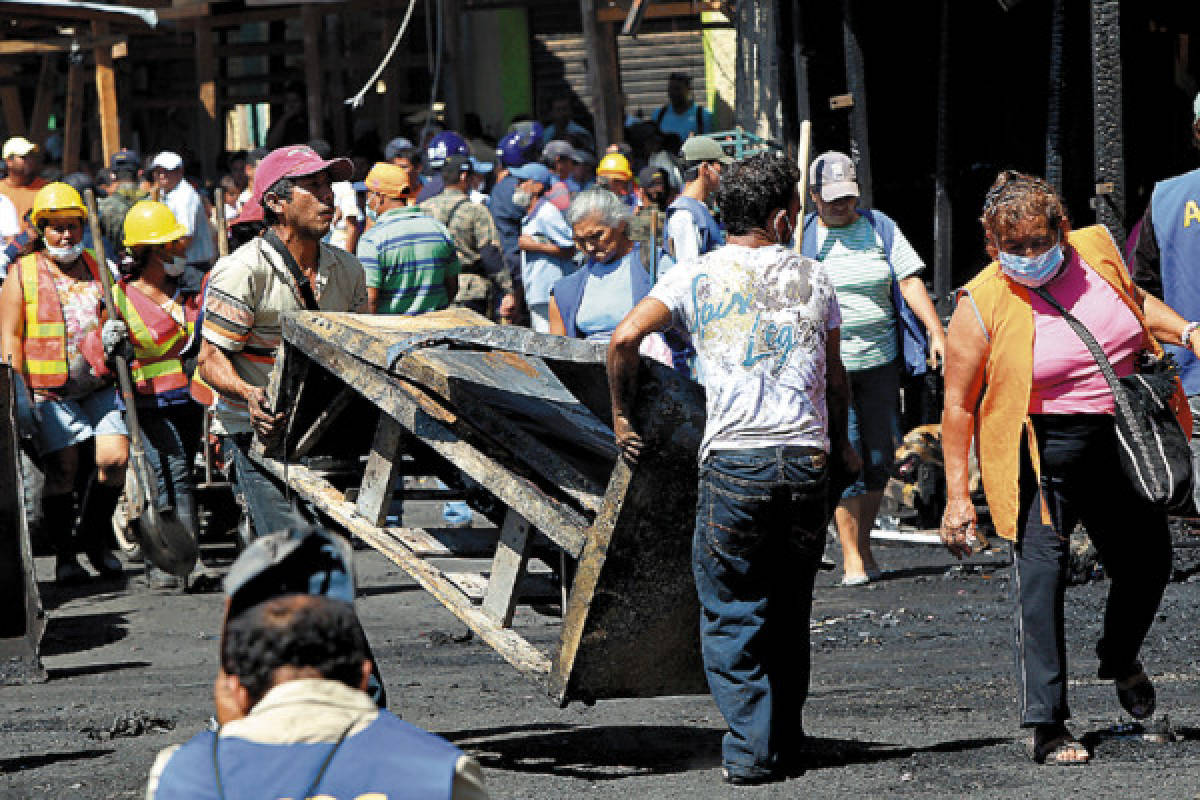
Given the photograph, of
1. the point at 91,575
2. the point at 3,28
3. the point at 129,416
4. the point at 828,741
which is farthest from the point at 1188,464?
the point at 3,28

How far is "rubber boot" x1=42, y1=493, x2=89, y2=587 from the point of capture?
10.5 m

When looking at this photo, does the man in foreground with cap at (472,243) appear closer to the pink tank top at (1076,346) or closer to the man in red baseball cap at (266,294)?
the man in red baseball cap at (266,294)

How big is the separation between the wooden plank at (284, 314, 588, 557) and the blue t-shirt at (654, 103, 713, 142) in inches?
521

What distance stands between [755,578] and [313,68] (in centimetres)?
1456

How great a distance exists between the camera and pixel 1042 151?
1295 cm

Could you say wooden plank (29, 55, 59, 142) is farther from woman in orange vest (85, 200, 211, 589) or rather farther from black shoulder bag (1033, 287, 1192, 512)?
black shoulder bag (1033, 287, 1192, 512)

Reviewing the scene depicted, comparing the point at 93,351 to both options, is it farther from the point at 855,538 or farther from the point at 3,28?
the point at 3,28

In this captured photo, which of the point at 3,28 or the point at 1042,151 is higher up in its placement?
the point at 3,28

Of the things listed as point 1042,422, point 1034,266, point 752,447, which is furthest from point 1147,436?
point 752,447

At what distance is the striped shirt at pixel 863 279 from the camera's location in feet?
29.6

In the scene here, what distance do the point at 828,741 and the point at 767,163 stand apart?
1842 mm

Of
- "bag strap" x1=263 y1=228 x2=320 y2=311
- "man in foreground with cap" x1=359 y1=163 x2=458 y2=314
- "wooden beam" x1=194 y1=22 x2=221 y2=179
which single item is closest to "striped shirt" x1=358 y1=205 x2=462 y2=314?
"man in foreground with cap" x1=359 y1=163 x2=458 y2=314

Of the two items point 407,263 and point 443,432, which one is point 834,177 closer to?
point 407,263

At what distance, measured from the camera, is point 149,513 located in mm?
9516
